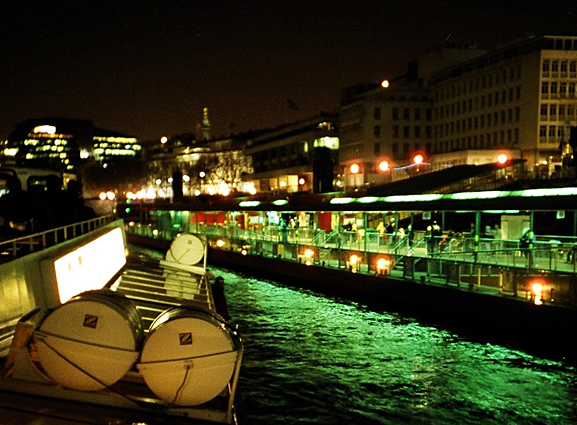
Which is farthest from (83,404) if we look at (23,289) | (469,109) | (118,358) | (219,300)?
(469,109)

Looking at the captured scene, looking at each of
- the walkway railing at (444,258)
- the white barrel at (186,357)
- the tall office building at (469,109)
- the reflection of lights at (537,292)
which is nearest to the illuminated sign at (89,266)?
the white barrel at (186,357)

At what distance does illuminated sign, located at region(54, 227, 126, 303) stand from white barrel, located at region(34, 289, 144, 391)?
241 centimetres

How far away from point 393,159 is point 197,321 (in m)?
81.4

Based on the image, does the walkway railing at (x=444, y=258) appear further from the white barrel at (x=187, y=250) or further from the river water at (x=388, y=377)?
the white barrel at (x=187, y=250)

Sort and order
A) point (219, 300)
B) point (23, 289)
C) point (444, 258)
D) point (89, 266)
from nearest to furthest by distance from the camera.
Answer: point (23, 289) → point (89, 266) → point (219, 300) → point (444, 258)

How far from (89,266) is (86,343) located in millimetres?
5590

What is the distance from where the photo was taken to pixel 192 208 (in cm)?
5869

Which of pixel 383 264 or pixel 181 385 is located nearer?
pixel 181 385

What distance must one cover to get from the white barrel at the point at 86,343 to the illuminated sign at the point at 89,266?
2.41 meters

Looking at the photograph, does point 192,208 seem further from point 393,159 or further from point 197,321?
point 197,321

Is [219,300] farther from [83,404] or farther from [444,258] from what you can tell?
[444,258]

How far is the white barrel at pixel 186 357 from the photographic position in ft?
25.6

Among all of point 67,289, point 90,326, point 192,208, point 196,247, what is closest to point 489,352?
point 196,247

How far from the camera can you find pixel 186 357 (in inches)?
306
